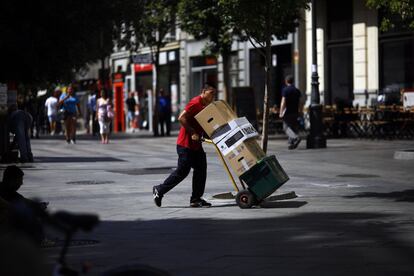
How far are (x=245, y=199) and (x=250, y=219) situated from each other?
1.18m

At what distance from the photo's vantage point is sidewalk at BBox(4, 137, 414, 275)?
312 inches

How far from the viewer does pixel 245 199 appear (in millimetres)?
12344

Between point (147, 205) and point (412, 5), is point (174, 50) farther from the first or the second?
point (147, 205)

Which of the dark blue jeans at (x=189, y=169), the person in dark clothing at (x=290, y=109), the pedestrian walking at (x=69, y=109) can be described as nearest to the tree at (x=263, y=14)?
the dark blue jeans at (x=189, y=169)

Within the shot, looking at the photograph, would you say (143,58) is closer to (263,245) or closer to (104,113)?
(104,113)

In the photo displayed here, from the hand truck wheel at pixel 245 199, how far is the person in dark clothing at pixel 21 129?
10.0m

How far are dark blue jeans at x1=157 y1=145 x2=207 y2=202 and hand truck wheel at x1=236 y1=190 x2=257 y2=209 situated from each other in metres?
0.56

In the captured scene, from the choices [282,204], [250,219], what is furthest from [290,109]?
[250,219]

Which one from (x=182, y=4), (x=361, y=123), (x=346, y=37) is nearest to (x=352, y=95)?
(x=346, y=37)

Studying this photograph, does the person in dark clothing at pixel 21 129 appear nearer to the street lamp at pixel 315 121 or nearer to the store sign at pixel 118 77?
the street lamp at pixel 315 121

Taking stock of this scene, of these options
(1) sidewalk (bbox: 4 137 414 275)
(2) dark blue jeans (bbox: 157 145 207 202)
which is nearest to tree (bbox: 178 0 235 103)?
(1) sidewalk (bbox: 4 137 414 275)

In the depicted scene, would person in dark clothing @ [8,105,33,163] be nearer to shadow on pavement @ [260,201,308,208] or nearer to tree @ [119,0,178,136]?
shadow on pavement @ [260,201,308,208]

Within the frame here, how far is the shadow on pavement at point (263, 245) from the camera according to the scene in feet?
25.0

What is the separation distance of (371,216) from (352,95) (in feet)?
76.4
